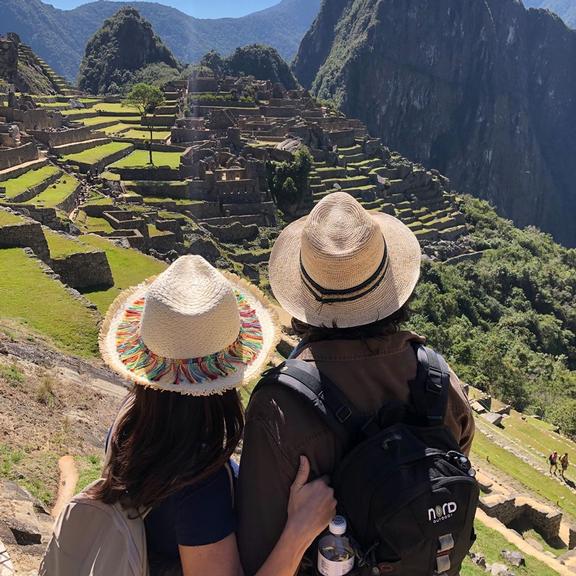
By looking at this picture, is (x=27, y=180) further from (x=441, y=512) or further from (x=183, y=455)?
(x=441, y=512)

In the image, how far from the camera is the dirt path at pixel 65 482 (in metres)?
5.08

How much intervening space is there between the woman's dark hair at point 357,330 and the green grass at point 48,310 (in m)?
7.72

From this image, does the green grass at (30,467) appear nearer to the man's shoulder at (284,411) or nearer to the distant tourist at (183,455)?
the distant tourist at (183,455)

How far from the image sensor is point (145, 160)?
34281mm

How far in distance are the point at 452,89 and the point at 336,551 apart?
147480mm

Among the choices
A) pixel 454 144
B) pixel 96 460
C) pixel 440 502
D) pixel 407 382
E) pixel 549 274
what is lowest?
pixel 454 144

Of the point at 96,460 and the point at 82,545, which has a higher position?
the point at 82,545

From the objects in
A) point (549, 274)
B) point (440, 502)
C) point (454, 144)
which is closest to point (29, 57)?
point (549, 274)

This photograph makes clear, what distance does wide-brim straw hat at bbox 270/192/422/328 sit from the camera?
7.48 feet

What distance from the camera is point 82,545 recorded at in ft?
6.85

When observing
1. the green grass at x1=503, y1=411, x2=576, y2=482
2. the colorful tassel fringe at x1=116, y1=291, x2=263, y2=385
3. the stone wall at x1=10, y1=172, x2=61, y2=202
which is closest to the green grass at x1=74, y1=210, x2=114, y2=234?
Answer: the stone wall at x1=10, y1=172, x2=61, y2=202

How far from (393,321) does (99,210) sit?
71.7 ft

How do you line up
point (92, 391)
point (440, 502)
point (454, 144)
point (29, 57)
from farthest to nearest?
point (454, 144) < point (29, 57) < point (92, 391) < point (440, 502)

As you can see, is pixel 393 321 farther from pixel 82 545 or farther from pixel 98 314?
pixel 98 314
